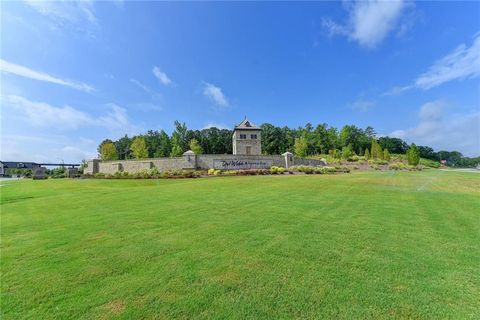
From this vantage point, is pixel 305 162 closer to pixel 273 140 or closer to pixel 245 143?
pixel 245 143

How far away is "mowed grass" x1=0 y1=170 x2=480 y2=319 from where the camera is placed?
3234 millimetres

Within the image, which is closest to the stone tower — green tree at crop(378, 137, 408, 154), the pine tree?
the pine tree

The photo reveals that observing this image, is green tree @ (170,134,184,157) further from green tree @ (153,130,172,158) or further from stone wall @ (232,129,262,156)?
stone wall @ (232,129,262,156)

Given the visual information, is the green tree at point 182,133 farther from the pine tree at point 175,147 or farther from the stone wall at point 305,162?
the stone wall at point 305,162

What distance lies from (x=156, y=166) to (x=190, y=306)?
3460 cm

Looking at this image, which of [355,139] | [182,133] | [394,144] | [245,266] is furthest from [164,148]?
[394,144]

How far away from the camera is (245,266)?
4332 mm

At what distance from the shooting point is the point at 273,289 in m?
3.61

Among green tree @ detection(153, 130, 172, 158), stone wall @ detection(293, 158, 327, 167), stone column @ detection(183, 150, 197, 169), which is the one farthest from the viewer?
green tree @ detection(153, 130, 172, 158)

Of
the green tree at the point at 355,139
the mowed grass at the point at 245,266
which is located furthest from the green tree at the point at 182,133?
the mowed grass at the point at 245,266

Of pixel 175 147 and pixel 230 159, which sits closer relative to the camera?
pixel 230 159

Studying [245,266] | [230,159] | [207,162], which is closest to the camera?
[245,266]

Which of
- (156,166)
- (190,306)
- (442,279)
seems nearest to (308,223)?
(442,279)

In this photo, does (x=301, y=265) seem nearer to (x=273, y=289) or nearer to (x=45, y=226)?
(x=273, y=289)
